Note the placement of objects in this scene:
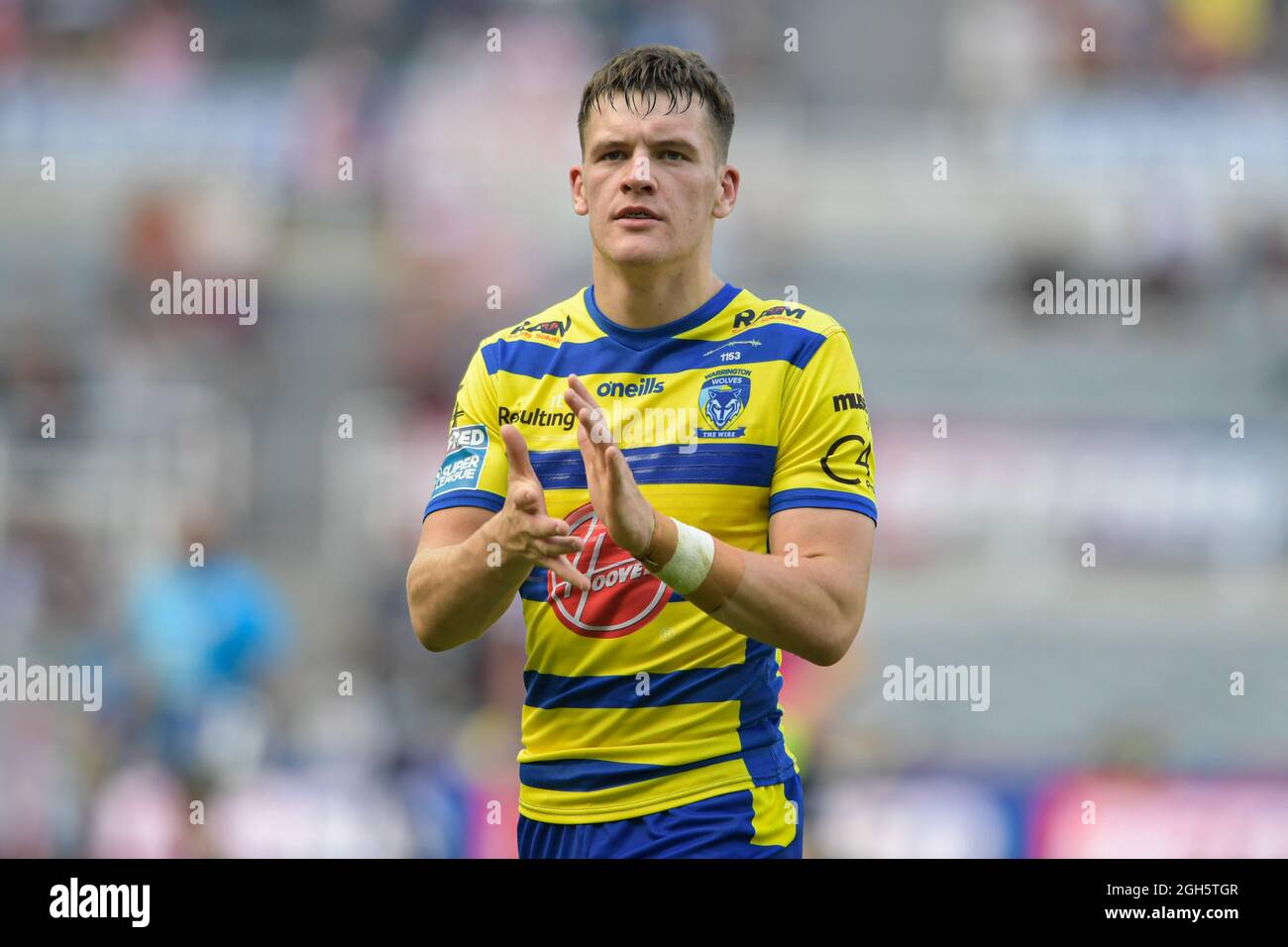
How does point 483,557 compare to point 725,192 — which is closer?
point 483,557

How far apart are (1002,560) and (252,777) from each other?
6.44 metres

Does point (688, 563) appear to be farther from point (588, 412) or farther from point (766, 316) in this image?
point (766, 316)

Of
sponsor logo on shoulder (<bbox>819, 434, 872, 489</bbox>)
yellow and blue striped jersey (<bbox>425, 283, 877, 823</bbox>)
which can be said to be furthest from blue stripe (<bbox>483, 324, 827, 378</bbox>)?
sponsor logo on shoulder (<bbox>819, 434, 872, 489</bbox>)

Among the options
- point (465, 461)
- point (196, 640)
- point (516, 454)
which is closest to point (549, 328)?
point (465, 461)

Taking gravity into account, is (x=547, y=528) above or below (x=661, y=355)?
below

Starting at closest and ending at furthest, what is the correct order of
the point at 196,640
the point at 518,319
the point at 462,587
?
the point at 462,587, the point at 196,640, the point at 518,319

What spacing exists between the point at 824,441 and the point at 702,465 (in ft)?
0.96

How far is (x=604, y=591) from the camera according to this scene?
12.7 feet

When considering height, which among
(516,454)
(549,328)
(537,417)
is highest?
(549,328)

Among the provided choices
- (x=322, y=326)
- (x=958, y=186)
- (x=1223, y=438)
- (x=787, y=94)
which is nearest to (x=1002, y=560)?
(x=1223, y=438)

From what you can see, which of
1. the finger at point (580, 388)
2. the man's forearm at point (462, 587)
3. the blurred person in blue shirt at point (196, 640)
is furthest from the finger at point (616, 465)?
the blurred person in blue shirt at point (196, 640)

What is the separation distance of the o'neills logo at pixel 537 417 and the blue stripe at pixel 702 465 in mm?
95

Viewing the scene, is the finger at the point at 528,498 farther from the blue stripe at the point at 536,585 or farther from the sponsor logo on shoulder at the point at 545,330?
the sponsor logo on shoulder at the point at 545,330

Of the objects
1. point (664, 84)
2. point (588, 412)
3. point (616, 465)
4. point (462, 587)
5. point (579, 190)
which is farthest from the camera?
point (579, 190)
